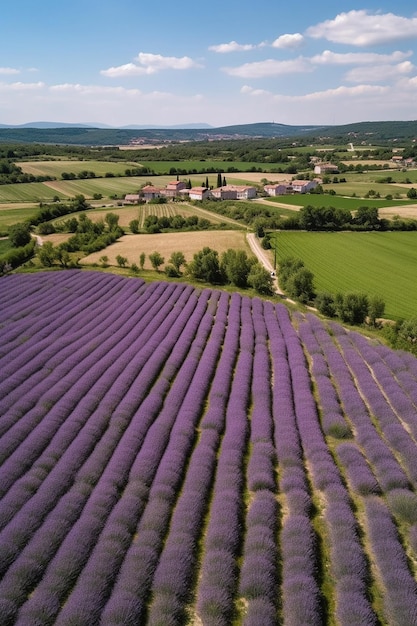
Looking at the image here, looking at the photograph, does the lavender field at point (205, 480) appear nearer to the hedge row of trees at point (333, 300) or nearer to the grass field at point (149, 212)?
the hedge row of trees at point (333, 300)

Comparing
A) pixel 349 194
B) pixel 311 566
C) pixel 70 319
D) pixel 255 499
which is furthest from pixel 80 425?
pixel 349 194

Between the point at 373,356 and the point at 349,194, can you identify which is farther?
the point at 349,194

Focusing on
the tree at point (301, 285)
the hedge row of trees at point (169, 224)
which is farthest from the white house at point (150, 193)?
the tree at point (301, 285)

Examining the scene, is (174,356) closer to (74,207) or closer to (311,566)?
(311,566)

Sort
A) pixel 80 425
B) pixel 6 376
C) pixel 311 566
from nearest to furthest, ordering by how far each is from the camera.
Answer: pixel 311 566, pixel 80 425, pixel 6 376

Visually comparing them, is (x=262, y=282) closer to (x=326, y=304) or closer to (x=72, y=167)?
(x=326, y=304)

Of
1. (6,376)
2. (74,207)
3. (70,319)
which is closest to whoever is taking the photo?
(6,376)

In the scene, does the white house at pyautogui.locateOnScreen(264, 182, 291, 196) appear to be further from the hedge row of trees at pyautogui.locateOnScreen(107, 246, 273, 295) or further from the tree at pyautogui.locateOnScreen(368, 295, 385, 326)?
the tree at pyautogui.locateOnScreen(368, 295, 385, 326)
